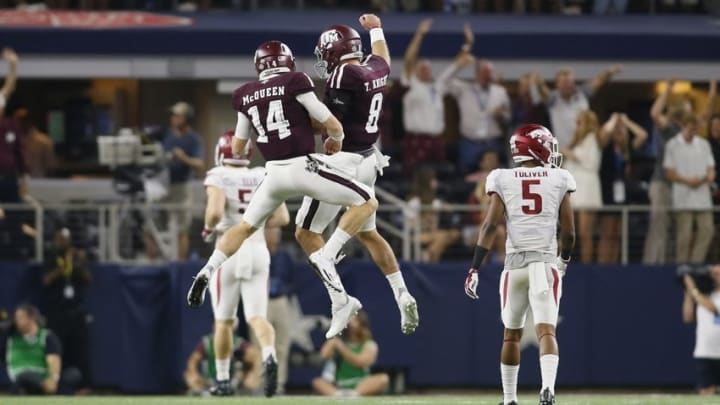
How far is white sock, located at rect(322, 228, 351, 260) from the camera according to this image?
46.0 ft

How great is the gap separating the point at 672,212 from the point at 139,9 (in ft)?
22.6

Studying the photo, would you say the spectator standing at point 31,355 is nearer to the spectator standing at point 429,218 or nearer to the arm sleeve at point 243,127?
the spectator standing at point 429,218

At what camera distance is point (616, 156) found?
2106cm

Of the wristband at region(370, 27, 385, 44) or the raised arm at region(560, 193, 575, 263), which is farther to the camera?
the wristband at region(370, 27, 385, 44)

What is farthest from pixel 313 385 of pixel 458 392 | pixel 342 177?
pixel 342 177

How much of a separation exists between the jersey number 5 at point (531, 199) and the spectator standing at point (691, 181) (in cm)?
771

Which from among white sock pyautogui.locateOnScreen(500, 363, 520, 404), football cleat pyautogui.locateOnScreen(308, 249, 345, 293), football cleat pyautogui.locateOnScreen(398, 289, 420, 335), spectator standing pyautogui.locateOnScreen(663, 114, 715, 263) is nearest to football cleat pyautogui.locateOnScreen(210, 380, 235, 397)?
football cleat pyautogui.locateOnScreen(398, 289, 420, 335)

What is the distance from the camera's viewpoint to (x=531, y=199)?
43.9 feet

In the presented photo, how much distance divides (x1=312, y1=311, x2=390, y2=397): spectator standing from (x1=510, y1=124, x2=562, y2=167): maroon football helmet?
22.3ft

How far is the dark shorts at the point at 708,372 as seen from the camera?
66.9 ft

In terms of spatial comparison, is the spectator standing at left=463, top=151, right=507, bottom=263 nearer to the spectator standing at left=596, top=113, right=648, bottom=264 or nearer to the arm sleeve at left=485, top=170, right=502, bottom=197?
the spectator standing at left=596, top=113, right=648, bottom=264

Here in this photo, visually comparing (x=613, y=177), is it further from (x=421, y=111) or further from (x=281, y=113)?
(x=281, y=113)

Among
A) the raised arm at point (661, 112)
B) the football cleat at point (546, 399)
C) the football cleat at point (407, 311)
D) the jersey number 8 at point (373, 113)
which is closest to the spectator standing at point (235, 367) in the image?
the raised arm at point (661, 112)

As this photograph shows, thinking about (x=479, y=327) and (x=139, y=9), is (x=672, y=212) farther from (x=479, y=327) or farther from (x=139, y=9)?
(x=139, y=9)
